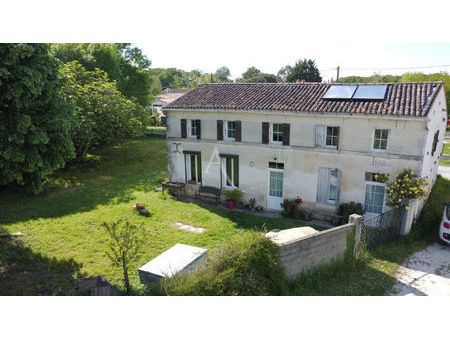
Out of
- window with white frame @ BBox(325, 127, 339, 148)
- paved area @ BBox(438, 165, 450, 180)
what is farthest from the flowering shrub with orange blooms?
paved area @ BBox(438, 165, 450, 180)

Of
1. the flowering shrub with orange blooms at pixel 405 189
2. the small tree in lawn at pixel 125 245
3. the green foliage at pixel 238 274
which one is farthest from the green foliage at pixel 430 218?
the small tree in lawn at pixel 125 245

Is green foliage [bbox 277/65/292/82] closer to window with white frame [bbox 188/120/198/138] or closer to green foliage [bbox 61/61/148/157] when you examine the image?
green foliage [bbox 61/61/148/157]

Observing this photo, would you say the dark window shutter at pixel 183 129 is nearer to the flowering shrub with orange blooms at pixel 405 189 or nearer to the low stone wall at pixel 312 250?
the flowering shrub with orange blooms at pixel 405 189

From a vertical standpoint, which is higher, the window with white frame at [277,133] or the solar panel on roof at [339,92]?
the solar panel on roof at [339,92]

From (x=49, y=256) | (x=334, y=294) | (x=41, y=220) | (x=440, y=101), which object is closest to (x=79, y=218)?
(x=41, y=220)

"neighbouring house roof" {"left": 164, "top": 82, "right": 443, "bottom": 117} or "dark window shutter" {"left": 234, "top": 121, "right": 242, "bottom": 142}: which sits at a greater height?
"neighbouring house roof" {"left": 164, "top": 82, "right": 443, "bottom": 117}

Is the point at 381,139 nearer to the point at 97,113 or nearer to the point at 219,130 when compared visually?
the point at 219,130

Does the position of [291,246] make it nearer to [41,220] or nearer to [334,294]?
[334,294]
